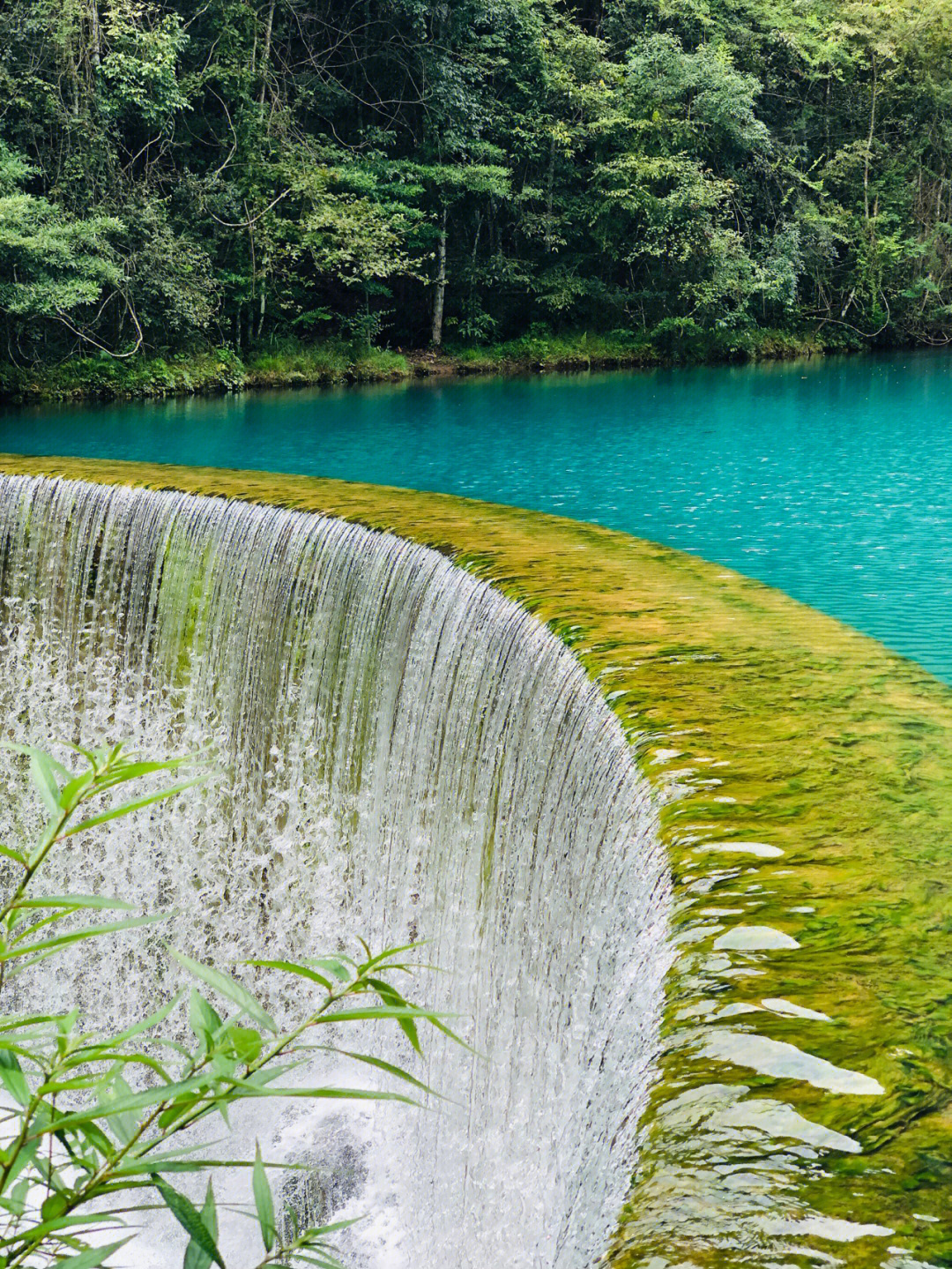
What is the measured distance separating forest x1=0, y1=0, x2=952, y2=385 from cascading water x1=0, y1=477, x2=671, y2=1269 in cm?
879

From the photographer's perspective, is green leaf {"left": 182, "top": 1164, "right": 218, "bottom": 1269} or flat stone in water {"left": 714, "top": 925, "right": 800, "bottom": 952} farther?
flat stone in water {"left": 714, "top": 925, "right": 800, "bottom": 952}

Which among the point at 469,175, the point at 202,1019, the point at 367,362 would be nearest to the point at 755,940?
the point at 202,1019

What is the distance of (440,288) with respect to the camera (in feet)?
67.8

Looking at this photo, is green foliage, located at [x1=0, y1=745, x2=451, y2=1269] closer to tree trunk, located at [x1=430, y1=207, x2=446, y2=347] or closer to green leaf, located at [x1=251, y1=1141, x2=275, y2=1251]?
green leaf, located at [x1=251, y1=1141, x2=275, y2=1251]

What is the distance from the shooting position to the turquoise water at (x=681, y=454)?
6.86 meters

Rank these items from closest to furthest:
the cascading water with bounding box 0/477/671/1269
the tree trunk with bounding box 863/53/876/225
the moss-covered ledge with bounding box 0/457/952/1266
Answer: the moss-covered ledge with bounding box 0/457/952/1266, the cascading water with bounding box 0/477/671/1269, the tree trunk with bounding box 863/53/876/225

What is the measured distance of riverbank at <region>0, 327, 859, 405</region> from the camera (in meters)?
15.4

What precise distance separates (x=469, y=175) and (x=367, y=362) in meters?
3.48

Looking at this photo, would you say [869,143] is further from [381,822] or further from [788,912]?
[788,912]

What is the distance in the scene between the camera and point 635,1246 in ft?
4.38

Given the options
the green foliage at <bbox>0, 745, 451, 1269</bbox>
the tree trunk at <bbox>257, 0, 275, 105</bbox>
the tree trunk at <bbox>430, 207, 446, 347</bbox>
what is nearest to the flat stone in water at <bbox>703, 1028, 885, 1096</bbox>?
the green foliage at <bbox>0, 745, 451, 1269</bbox>

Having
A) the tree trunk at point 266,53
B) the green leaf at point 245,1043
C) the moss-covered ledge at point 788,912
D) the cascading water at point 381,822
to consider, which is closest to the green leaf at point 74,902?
the green leaf at point 245,1043

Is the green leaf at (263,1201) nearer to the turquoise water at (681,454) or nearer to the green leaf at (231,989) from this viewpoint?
the green leaf at (231,989)

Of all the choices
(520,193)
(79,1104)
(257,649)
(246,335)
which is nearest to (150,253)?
(246,335)
